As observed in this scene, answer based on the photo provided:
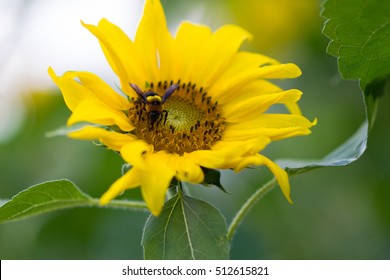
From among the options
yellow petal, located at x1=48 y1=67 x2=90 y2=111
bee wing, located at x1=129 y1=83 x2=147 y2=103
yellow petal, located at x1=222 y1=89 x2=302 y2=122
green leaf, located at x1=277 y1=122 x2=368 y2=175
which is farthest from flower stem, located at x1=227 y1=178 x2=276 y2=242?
yellow petal, located at x1=48 y1=67 x2=90 y2=111

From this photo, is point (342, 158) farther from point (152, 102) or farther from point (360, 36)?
point (152, 102)

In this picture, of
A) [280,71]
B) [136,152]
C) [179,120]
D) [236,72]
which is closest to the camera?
[136,152]

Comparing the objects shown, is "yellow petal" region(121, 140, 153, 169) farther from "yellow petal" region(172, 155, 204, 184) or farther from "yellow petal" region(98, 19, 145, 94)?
"yellow petal" region(98, 19, 145, 94)

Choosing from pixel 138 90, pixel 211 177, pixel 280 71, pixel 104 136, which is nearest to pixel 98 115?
pixel 104 136

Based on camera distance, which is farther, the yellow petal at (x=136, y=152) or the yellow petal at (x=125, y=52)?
the yellow petal at (x=125, y=52)

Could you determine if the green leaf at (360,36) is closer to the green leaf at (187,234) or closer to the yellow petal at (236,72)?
the yellow petal at (236,72)

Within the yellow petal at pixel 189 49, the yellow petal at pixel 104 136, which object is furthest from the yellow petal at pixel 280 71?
the yellow petal at pixel 104 136

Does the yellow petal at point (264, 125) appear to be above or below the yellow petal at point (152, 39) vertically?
below
